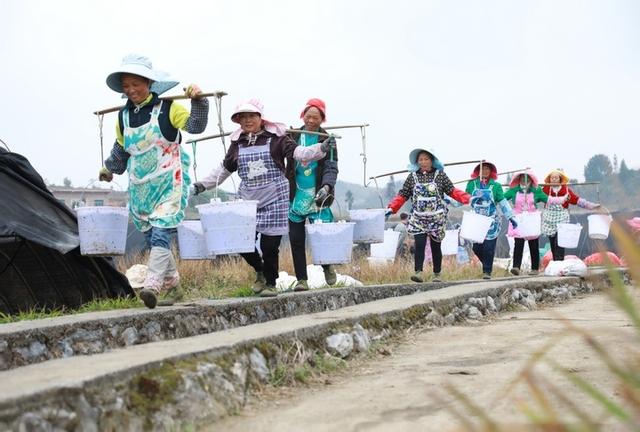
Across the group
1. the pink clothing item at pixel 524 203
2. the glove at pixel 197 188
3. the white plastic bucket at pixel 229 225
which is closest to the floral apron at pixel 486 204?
the pink clothing item at pixel 524 203

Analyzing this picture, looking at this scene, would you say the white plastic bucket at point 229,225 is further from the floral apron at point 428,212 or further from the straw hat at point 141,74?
the floral apron at point 428,212

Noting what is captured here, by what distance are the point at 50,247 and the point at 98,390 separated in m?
4.96

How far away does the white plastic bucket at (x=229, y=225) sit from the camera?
726 centimetres

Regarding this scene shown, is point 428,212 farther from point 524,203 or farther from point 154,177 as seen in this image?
point 154,177

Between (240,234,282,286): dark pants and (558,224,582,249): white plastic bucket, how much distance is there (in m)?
7.37

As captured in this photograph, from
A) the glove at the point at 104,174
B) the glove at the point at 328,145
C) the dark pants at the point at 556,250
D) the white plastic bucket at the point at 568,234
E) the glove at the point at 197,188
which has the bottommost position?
the dark pants at the point at 556,250

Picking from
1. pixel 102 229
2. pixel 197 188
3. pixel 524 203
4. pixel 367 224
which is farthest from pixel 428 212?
pixel 102 229

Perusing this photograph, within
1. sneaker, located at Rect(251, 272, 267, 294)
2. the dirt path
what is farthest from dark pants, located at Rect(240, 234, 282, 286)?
the dirt path

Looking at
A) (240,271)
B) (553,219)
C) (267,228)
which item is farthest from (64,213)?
(553,219)

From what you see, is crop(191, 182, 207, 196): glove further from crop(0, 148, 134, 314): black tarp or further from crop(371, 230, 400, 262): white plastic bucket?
crop(371, 230, 400, 262): white plastic bucket

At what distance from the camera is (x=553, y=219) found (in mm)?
14922

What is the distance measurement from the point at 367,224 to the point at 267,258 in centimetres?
180

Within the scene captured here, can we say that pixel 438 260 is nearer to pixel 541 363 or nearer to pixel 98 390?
pixel 541 363

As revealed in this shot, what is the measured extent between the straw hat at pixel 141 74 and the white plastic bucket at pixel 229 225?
0.97 meters
